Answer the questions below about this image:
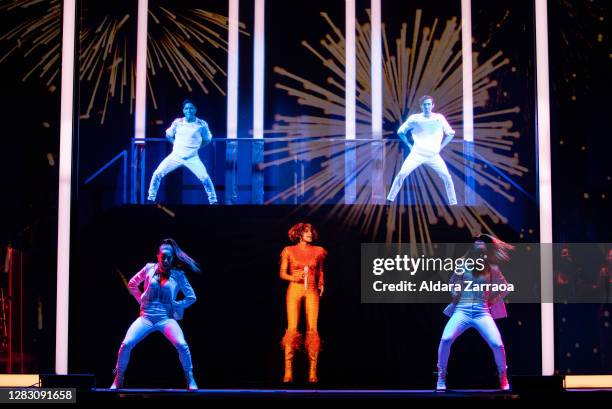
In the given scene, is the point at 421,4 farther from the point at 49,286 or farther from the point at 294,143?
the point at 49,286

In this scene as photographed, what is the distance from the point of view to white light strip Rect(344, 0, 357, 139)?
34.0 ft

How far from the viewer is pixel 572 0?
1044cm

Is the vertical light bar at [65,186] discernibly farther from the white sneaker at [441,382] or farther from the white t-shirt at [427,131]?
the white sneaker at [441,382]

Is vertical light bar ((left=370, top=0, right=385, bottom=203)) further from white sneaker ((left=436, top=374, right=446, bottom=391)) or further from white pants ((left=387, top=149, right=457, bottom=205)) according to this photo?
white sneaker ((left=436, top=374, right=446, bottom=391))

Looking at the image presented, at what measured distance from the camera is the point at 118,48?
34.8 feet

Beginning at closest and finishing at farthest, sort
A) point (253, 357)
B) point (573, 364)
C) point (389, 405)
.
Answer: point (389, 405) → point (253, 357) → point (573, 364)

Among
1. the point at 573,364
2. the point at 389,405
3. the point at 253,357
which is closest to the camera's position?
the point at 389,405

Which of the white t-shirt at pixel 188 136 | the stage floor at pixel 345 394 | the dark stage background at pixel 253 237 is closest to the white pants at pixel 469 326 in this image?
the stage floor at pixel 345 394

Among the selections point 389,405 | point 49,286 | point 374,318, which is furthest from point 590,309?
point 49,286

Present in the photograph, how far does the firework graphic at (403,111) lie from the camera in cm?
1023

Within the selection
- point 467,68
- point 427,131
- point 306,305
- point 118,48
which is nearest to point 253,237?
point 306,305

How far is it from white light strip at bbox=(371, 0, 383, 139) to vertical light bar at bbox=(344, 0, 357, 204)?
0.24 m

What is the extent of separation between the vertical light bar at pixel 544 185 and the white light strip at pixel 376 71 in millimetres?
1991

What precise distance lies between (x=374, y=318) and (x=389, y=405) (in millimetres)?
1368
